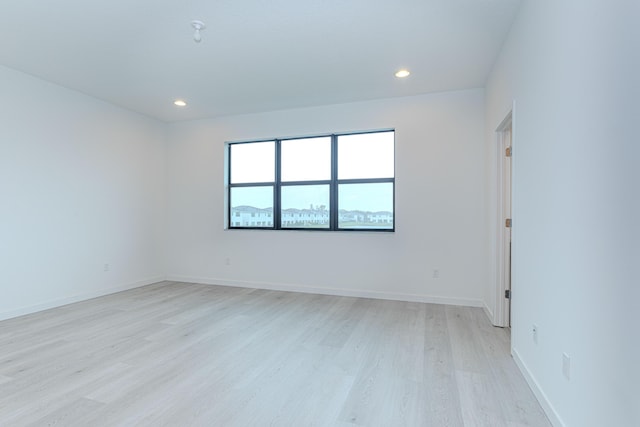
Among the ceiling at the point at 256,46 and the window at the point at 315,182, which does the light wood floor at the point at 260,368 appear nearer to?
the window at the point at 315,182

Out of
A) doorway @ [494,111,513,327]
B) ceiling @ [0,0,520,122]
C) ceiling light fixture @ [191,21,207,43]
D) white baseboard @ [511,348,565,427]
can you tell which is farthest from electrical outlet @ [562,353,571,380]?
ceiling light fixture @ [191,21,207,43]

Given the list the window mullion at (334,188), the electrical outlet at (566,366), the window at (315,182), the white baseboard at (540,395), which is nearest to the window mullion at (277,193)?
the window at (315,182)

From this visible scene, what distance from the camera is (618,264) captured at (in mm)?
1193

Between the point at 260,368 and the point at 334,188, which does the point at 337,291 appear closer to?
the point at 334,188

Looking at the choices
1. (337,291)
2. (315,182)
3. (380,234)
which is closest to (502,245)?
(380,234)

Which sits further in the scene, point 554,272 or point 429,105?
point 429,105

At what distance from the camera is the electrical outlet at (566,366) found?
1.56 metres

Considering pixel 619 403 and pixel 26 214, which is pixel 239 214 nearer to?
pixel 26 214

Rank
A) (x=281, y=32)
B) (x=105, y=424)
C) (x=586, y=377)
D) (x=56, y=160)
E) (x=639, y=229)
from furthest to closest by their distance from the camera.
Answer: (x=56, y=160)
(x=281, y=32)
(x=105, y=424)
(x=586, y=377)
(x=639, y=229)

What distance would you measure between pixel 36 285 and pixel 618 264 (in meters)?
5.15

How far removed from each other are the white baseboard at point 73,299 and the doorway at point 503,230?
4.99 metres

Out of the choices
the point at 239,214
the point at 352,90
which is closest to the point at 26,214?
the point at 239,214

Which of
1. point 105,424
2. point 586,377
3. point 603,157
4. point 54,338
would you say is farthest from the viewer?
point 54,338

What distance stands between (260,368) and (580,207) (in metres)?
2.22
